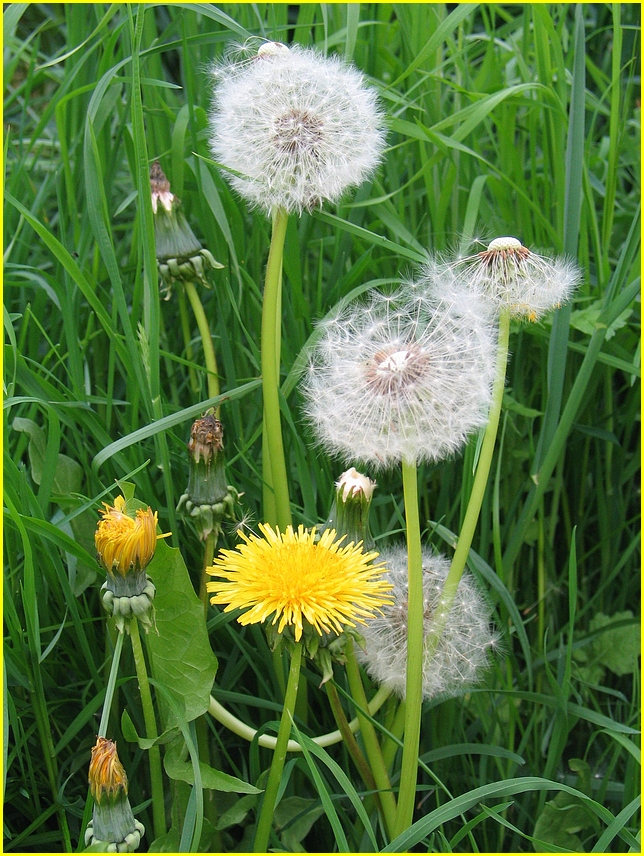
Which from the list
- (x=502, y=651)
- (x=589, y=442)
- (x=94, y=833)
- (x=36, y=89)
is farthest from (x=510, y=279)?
(x=36, y=89)

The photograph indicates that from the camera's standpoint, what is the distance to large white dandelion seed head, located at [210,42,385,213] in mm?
1021

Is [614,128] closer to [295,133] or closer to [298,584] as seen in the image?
[295,133]

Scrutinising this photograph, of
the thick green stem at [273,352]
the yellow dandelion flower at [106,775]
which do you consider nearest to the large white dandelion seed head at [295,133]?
the thick green stem at [273,352]

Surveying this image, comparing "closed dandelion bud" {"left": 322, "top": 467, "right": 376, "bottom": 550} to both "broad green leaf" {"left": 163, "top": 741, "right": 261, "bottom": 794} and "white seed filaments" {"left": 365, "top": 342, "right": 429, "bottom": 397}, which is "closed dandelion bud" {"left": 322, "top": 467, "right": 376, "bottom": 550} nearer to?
"white seed filaments" {"left": 365, "top": 342, "right": 429, "bottom": 397}

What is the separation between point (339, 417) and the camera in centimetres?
94

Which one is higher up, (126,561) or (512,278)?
(512,278)

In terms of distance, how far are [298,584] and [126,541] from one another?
180 mm

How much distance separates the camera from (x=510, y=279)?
955 mm

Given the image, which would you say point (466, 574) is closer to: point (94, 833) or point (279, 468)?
point (279, 468)

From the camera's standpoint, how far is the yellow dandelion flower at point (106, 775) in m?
0.82

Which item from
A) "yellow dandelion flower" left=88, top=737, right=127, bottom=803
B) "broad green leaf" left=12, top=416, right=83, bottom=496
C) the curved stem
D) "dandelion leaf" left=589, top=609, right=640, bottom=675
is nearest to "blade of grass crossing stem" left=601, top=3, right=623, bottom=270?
"dandelion leaf" left=589, top=609, right=640, bottom=675

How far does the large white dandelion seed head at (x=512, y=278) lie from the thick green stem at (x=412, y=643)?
0.77ft

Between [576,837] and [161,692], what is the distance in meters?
0.60

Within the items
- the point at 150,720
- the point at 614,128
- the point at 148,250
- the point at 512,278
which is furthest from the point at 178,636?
the point at 614,128
